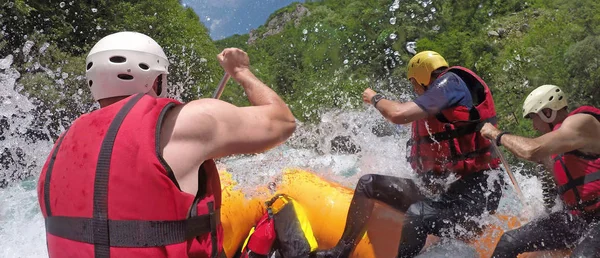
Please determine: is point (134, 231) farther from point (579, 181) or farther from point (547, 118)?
point (547, 118)

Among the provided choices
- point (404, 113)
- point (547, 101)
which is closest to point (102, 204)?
point (404, 113)

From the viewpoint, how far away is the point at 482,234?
363 centimetres

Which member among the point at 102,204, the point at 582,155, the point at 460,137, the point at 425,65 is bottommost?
the point at 582,155

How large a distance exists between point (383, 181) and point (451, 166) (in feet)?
1.61

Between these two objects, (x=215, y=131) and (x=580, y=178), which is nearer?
(x=215, y=131)

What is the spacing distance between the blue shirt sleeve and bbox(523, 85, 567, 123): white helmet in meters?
0.58

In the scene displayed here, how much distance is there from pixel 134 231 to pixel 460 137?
2.60 meters

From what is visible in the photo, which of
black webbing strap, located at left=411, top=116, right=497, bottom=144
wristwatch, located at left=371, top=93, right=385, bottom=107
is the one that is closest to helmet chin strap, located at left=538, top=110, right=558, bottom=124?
black webbing strap, located at left=411, top=116, right=497, bottom=144

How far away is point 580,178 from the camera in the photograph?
3393mm

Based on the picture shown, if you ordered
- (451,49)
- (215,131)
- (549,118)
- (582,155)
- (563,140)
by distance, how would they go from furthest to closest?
(451,49), (549,118), (582,155), (563,140), (215,131)

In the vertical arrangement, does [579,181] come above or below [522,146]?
below

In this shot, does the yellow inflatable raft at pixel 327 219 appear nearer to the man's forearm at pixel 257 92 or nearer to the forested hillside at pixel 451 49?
the man's forearm at pixel 257 92

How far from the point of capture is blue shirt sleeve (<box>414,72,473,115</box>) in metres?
3.40

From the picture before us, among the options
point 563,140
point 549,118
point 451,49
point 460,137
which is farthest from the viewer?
point 451,49
